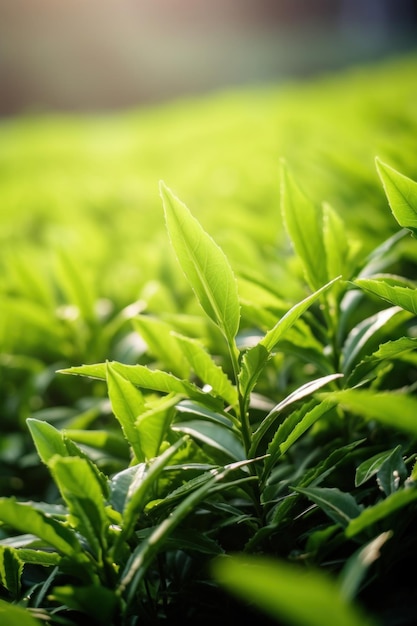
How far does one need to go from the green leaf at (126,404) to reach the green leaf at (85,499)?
0.26 feet

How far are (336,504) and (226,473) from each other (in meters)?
0.14

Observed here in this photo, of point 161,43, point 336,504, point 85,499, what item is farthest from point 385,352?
point 161,43

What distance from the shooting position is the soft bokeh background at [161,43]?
20.4m

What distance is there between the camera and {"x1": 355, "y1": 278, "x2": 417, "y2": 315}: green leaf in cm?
80

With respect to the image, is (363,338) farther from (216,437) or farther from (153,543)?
(153,543)

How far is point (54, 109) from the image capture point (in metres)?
21.2

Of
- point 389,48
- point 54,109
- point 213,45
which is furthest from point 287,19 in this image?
point 54,109

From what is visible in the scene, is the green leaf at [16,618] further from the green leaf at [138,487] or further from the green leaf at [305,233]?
the green leaf at [305,233]

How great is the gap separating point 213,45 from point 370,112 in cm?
2032

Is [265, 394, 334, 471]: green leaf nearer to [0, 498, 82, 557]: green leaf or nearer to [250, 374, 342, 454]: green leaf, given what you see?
[250, 374, 342, 454]: green leaf

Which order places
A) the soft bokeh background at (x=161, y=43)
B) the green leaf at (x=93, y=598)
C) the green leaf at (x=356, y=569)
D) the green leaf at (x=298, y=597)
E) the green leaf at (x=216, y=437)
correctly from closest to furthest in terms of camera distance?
the green leaf at (x=298, y=597) < the green leaf at (x=356, y=569) < the green leaf at (x=93, y=598) < the green leaf at (x=216, y=437) < the soft bokeh background at (x=161, y=43)

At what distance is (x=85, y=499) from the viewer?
741mm

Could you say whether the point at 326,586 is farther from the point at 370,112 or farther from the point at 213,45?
the point at 213,45

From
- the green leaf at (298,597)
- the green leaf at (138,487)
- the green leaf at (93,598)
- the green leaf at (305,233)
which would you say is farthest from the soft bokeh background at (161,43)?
the green leaf at (298,597)
